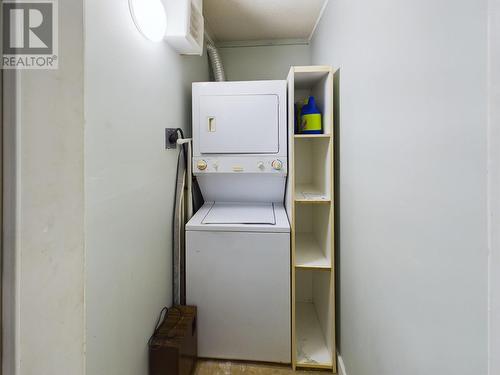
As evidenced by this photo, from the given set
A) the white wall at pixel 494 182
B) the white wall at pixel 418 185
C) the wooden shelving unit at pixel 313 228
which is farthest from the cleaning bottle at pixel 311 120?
the white wall at pixel 494 182

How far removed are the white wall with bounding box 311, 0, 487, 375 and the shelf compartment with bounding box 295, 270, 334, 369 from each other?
0.41 m

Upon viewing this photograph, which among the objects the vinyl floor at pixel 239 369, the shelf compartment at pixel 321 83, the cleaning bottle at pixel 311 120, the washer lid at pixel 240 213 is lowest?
the vinyl floor at pixel 239 369

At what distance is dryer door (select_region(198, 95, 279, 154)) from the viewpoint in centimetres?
198

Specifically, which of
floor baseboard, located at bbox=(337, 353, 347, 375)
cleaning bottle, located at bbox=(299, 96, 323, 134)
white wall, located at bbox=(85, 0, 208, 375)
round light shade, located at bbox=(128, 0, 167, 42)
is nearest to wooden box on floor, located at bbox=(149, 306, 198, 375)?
white wall, located at bbox=(85, 0, 208, 375)

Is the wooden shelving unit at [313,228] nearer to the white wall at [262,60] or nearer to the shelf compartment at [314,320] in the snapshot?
the shelf compartment at [314,320]

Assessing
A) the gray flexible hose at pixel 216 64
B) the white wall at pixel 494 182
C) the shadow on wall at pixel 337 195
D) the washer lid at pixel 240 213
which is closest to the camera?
the white wall at pixel 494 182

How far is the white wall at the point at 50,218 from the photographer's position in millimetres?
609

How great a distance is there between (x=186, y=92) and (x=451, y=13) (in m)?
1.76

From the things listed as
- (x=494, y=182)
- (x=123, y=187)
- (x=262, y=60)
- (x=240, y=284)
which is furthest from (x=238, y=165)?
(x=494, y=182)

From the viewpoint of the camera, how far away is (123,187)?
1167 mm

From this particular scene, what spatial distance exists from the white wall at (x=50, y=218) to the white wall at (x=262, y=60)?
2.11 m

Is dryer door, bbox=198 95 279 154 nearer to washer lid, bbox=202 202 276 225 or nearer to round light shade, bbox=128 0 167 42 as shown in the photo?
washer lid, bbox=202 202 276 225

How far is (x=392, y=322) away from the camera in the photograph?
996 mm

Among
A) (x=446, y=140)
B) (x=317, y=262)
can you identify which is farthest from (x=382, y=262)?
(x=317, y=262)
